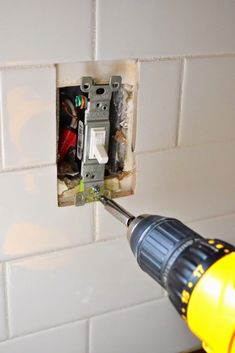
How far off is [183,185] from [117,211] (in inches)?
5.3

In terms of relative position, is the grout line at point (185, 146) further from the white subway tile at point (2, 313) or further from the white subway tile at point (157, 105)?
the white subway tile at point (2, 313)

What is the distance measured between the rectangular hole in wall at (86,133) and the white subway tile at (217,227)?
0.13m

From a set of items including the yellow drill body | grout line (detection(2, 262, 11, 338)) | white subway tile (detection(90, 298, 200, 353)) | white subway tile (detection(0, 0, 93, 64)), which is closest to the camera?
the yellow drill body

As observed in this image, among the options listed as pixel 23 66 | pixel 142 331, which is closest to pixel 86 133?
pixel 23 66

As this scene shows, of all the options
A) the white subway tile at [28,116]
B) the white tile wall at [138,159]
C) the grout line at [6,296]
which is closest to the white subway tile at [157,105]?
the white tile wall at [138,159]

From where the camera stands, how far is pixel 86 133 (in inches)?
27.2

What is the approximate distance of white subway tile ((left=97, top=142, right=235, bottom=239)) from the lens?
29.5 inches

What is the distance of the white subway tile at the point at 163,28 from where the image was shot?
0.65 meters

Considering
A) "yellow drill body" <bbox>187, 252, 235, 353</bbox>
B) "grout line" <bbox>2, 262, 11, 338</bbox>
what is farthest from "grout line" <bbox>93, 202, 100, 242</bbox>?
"yellow drill body" <bbox>187, 252, 235, 353</bbox>

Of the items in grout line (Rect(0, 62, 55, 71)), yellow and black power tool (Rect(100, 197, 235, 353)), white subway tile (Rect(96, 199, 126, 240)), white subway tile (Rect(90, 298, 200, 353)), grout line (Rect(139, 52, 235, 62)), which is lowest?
white subway tile (Rect(90, 298, 200, 353))

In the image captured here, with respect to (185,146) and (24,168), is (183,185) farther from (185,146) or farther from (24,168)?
(24,168)

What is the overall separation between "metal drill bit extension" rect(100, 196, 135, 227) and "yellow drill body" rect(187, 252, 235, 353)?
15 centimetres

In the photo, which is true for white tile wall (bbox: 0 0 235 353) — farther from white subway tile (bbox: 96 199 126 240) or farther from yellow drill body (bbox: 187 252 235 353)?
yellow drill body (bbox: 187 252 235 353)

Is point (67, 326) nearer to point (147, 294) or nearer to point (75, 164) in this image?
point (147, 294)
